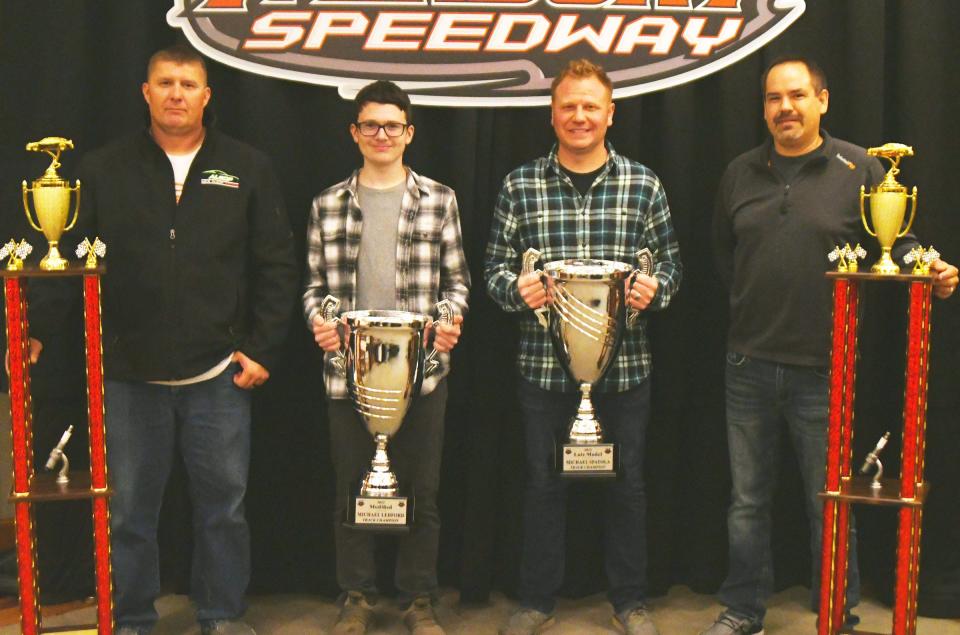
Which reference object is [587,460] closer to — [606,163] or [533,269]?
[533,269]

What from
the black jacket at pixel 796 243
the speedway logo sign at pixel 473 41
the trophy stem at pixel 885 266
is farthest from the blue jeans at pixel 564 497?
the speedway logo sign at pixel 473 41

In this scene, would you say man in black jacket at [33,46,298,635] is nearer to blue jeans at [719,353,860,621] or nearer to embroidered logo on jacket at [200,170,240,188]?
embroidered logo on jacket at [200,170,240,188]

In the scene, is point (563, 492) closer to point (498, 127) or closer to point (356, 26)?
point (498, 127)

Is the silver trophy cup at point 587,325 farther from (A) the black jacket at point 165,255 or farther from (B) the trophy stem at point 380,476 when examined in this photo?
(A) the black jacket at point 165,255

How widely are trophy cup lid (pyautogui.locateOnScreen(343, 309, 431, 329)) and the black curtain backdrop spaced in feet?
2.24

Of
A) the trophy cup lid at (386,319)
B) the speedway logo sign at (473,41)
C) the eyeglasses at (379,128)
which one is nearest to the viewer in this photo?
the trophy cup lid at (386,319)

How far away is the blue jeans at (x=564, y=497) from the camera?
3217 millimetres

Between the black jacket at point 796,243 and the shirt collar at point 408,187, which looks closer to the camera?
the black jacket at point 796,243

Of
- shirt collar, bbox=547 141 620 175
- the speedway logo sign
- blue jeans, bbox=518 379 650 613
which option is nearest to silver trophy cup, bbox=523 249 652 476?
blue jeans, bbox=518 379 650 613

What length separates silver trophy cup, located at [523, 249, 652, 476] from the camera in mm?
2912

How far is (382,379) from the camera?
9.53ft

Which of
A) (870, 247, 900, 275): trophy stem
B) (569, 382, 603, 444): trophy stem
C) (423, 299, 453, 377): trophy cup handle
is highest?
(870, 247, 900, 275): trophy stem

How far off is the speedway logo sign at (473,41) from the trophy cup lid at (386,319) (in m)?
0.88

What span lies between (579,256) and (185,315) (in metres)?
1.13
